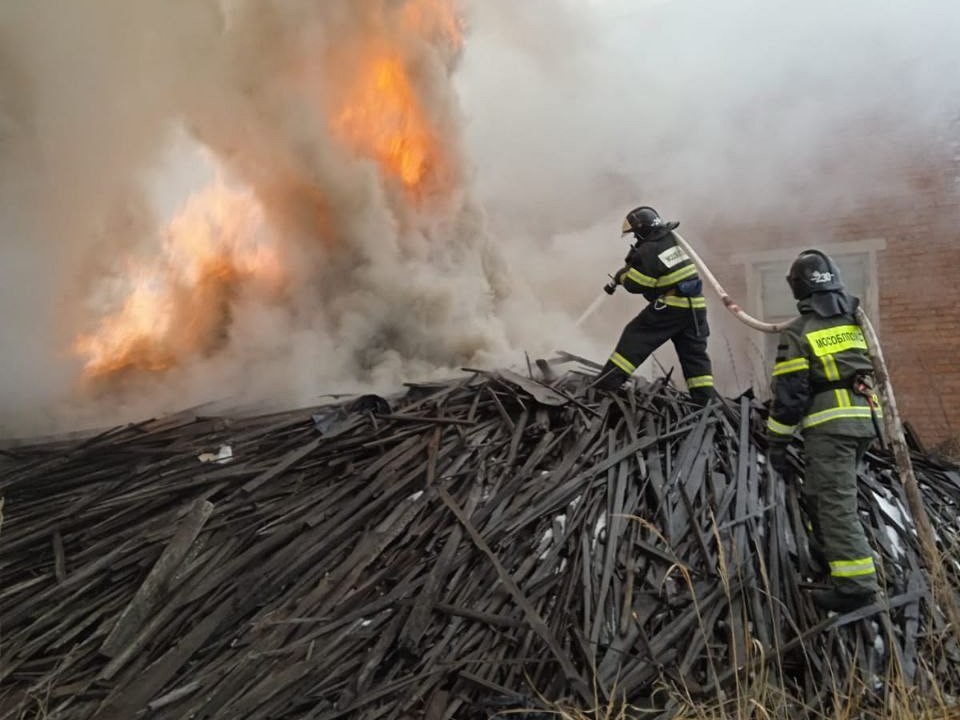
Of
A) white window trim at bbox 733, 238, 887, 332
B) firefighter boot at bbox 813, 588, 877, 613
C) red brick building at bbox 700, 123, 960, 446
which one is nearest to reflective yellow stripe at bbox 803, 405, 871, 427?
firefighter boot at bbox 813, 588, 877, 613

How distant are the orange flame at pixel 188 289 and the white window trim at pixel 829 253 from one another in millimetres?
6035

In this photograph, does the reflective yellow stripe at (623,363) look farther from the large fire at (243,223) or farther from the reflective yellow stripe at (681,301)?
the large fire at (243,223)

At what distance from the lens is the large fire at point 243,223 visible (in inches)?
230

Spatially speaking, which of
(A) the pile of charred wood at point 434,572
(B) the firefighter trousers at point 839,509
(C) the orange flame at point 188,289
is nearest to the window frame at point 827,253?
(A) the pile of charred wood at point 434,572

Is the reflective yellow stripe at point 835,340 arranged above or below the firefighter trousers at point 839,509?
above

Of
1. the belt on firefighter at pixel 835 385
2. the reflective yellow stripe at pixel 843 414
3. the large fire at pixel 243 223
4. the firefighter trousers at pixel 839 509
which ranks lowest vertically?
the firefighter trousers at pixel 839 509

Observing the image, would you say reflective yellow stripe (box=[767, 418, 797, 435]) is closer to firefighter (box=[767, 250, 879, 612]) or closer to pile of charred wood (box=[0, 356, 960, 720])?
firefighter (box=[767, 250, 879, 612])

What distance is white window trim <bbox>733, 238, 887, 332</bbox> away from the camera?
7648 millimetres

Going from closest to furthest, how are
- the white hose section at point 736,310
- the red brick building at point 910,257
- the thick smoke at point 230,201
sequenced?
→ the white hose section at point 736,310
the thick smoke at point 230,201
the red brick building at point 910,257

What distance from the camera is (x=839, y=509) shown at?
3072 mm

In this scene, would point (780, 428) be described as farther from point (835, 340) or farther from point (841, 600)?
point (841, 600)

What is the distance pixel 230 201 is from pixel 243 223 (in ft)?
0.88

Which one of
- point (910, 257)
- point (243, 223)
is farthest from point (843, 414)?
point (910, 257)

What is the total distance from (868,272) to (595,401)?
5.38 m
